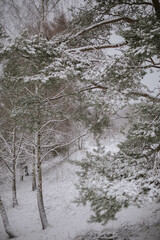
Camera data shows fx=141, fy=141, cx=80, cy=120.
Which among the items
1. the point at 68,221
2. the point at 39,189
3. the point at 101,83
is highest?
the point at 101,83

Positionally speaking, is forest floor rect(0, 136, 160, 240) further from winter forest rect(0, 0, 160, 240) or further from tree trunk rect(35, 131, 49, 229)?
tree trunk rect(35, 131, 49, 229)

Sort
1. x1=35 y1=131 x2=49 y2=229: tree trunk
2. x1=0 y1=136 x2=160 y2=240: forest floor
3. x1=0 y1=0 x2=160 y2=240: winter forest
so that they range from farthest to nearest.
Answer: x1=35 y1=131 x2=49 y2=229: tree trunk
x1=0 y1=136 x2=160 y2=240: forest floor
x1=0 y1=0 x2=160 y2=240: winter forest

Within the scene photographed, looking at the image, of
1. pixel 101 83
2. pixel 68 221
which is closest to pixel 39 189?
pixel 68 221

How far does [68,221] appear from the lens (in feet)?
24.2

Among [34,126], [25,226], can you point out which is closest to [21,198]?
[25,226]

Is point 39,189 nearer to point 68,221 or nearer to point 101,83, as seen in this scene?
point 68,221

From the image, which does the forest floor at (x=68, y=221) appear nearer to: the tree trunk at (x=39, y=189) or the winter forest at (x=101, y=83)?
the winter forest at (x=101, y=83)

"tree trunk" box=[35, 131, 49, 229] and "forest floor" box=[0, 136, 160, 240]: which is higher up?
"tree trunk" box=[35, 131, 49, 229]

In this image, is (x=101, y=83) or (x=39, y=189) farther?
(x=39, y=189)

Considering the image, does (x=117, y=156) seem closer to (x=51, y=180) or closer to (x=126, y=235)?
(x=126, y=235)

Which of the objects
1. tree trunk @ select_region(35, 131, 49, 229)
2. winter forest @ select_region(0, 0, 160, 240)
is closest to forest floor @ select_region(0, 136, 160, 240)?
winter forest @ select_region(0, 0, 160, 240)

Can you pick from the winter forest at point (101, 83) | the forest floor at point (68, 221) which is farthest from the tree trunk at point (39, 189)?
the forest floor at point (68, 221)

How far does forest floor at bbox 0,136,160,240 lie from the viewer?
5074mm

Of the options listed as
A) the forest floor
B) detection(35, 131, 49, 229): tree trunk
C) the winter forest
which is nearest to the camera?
the winter forest
